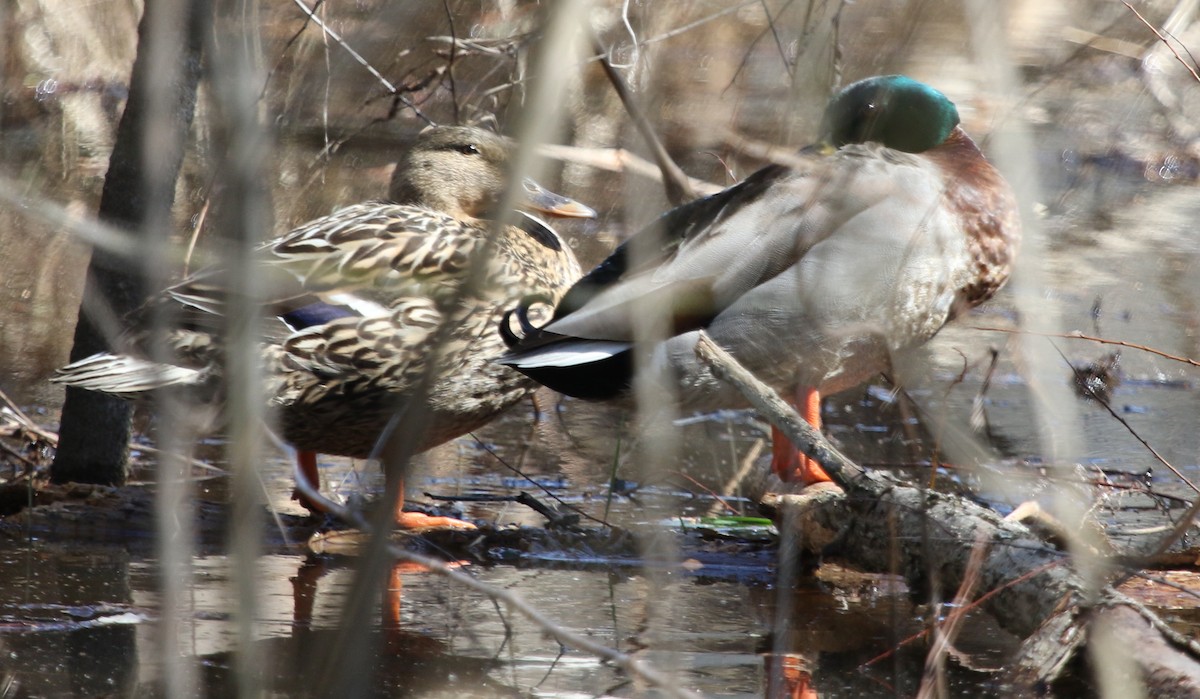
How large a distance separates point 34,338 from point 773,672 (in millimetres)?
3589

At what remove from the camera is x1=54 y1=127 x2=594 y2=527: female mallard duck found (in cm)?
346

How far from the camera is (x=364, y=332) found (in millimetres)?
3582

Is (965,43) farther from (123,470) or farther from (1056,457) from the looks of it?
(123,470)

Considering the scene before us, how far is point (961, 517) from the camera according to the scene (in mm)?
2992

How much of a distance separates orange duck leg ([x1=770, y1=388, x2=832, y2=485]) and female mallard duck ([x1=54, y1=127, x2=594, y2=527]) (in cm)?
71

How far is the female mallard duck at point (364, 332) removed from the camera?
3.46 metres

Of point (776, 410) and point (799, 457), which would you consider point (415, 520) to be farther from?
point (776, 410)

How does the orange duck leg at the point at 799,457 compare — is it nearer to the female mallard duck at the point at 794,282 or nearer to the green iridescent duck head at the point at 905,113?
the female mallard duck at the point at 794,282

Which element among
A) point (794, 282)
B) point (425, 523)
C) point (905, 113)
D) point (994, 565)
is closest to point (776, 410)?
point (994, 565)

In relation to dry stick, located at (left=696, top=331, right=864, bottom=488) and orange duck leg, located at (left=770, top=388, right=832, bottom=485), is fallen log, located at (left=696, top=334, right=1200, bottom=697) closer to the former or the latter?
dry stick, located at (left=696, top=331, right=864, bottom=488)

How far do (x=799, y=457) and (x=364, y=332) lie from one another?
Answer: 118cm

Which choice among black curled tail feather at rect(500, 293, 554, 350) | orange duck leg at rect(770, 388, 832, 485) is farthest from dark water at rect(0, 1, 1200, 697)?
black curled tail feather at rect(500, 293, 554, 350)

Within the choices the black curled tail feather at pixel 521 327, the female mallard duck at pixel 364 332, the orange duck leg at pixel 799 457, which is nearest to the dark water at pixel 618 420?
the orange duck leg at pixel 799 457

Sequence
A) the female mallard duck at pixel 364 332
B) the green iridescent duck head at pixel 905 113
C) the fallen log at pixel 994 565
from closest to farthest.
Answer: the fallen log at pixel 994 565, the female mallard duck at pixel 364 332, the green iridescent duck head at pixel 905 113
